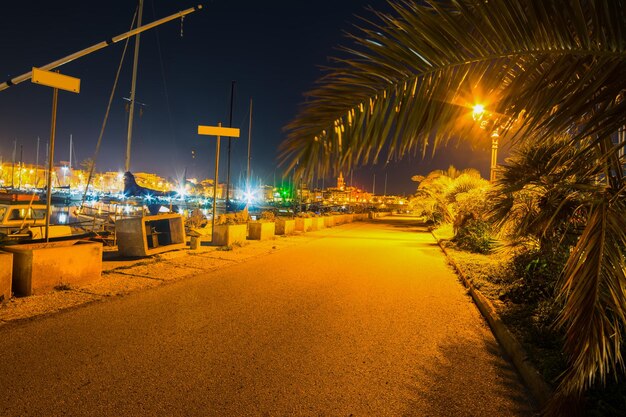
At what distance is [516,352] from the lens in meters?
4.96

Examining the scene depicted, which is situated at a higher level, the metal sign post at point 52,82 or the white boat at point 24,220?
the metal sign post at point 52,82

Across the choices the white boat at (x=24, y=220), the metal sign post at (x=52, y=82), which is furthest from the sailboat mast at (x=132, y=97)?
the metal sign post at (x=52, y=82)

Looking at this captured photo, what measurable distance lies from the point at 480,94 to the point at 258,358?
3.59 metres

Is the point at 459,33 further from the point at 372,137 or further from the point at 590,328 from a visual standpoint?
the point at 590,328

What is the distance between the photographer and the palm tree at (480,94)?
2.21 meters

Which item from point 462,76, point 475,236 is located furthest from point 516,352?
point 475,236

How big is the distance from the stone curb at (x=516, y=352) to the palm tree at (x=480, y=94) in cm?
89

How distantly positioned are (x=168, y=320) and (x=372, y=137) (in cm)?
468

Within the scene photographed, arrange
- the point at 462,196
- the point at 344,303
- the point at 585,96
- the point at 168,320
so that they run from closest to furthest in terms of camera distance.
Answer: the point at 585,96
the point at 168,320
the point at 344,303
the point at 462,196

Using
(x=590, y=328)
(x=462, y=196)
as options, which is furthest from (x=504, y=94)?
(x=462, y=196)

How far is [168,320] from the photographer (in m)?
6.07

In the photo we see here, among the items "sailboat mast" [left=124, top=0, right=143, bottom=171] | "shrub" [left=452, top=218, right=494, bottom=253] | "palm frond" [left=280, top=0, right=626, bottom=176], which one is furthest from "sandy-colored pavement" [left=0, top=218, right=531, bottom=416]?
"sailboat mast" [left=124, top=0, right=143, bottom=171]

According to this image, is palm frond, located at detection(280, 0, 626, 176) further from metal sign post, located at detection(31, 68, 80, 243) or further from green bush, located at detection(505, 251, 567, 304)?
metal sign post, located at detection(31, 68, 80, 243)

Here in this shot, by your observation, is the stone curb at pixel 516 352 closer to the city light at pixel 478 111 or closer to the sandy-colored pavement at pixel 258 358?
the sandy-colored pavement at pixel 258 358
